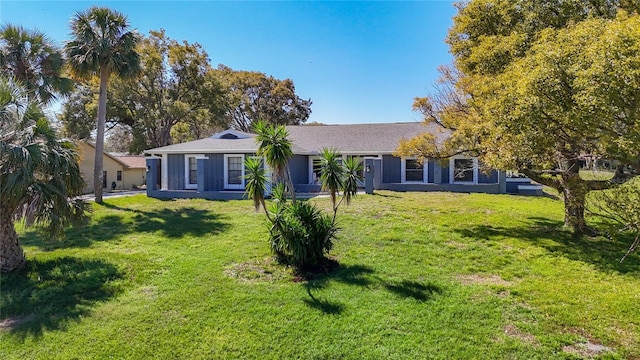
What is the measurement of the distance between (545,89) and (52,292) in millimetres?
9907

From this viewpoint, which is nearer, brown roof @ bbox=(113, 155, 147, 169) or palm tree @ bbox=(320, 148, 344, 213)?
palm tree @ bbox=(320, 148, 344, 213)

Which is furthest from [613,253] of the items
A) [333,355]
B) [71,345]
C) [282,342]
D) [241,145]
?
[241,145]

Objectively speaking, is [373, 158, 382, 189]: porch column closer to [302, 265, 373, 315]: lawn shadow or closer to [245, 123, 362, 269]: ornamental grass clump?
[245, 123, 362, 269]: ornamental grass clump

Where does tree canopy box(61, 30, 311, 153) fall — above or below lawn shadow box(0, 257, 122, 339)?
above

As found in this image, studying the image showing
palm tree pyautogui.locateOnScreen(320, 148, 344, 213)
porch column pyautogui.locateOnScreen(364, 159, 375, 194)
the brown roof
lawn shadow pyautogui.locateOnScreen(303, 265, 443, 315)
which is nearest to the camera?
lawn shadow pyautogui.locateOnScreen(303, 265, 443, 315)

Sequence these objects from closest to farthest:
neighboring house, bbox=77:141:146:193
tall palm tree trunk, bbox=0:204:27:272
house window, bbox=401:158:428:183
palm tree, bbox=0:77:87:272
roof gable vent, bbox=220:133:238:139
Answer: palm tree, bbox=0:77:87:272 < tall palm tree trunk, bbox=0:204:27:272 < house window, bbox=401:158:428:183 < roof gable vent, bbox=220:133:238:139 < neighboring house, bbox=77:141:146:193

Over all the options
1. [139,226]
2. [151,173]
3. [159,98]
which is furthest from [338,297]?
[159,98]

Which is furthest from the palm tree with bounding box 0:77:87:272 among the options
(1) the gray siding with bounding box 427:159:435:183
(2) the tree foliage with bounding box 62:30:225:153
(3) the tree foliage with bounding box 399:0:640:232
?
(2) the tree foliage with bounding box 62:30:225:153

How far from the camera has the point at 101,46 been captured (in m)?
16.1

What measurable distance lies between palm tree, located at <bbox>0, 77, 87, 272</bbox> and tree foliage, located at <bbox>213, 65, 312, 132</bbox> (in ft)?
109

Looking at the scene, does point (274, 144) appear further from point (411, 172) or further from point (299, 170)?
point (411, 172)

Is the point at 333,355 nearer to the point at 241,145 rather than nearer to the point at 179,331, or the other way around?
the point at 179,331

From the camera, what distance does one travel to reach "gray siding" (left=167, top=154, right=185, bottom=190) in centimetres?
2033

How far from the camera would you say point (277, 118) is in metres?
45.0
